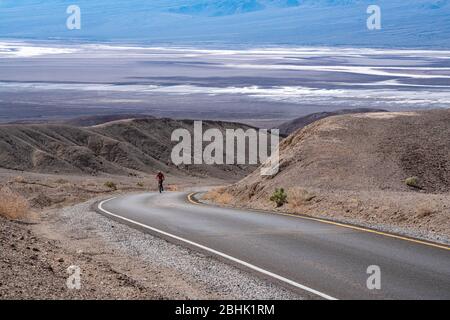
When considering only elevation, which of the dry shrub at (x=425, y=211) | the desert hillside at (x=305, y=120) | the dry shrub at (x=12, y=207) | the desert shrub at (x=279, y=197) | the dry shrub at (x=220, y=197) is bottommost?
the desert hillside at (x=305, y=120)

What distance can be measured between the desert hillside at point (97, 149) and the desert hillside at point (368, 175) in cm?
3037

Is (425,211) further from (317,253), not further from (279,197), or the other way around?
(279,197)

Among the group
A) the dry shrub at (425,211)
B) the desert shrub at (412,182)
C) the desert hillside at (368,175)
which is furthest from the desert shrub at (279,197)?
the dry shrub at (425,211)

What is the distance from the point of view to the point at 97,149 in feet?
230

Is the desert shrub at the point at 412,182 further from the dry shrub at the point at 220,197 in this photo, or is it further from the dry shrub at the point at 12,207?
the dry shrub at the point at 12,207

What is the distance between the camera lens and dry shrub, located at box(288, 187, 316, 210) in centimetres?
2195

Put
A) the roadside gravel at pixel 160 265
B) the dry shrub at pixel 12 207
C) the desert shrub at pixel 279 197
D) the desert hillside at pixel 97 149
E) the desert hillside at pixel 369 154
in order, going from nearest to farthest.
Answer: the roadside gravel at pixel 160 265
the dry shrub at pixel 12 207
the desert shrub at pixel 279 197
the desert hillside at pixel 369 154
the desert hillside at pixel 97 149

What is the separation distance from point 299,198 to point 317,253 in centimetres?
924

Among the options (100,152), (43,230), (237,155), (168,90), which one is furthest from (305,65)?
(43,230)

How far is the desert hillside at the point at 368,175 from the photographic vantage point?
17.9 meters

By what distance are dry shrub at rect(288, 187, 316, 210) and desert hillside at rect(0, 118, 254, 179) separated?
36790mm

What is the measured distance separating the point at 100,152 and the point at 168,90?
7637 cm

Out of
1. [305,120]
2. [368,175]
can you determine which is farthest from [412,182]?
[305,120]

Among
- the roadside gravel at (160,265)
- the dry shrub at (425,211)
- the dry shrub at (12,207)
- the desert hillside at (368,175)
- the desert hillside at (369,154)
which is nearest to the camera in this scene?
the roadside gravel at (160,265)
